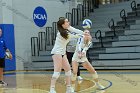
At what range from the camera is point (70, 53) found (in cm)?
1108

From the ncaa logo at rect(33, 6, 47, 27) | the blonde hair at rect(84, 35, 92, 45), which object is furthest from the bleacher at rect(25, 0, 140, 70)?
the blonde hair at rect(84, 35, 92, 45)

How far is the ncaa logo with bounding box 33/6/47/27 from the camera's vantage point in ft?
62.2

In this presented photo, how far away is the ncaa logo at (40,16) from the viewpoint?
1897 centimetres

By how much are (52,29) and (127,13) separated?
4.42 meters

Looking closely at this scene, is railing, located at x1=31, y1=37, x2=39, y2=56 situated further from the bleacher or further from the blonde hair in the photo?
the blonde hair

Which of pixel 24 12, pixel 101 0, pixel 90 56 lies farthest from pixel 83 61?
pixel 101 0

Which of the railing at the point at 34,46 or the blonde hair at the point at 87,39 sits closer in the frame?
the blonde hair at the point at 87,39

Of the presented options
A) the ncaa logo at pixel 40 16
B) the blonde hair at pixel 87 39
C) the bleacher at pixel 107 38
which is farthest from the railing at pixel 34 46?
the blonde hair at pixel 87 39

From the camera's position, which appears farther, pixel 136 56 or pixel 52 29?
pixel 52 29

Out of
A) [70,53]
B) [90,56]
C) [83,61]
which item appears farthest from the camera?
[90,56]

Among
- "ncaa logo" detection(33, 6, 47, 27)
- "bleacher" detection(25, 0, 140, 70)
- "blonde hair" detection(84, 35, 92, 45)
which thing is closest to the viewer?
"blonde hair" detection(84, 35, 92, 45)

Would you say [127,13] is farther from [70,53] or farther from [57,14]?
[70,53]

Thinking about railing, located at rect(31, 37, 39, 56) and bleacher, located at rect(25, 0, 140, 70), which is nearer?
bleacher, located at rect(25, 0, 140, 70)

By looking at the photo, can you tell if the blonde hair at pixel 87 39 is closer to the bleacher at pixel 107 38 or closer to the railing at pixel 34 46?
the bleacher at pixel 107 38
